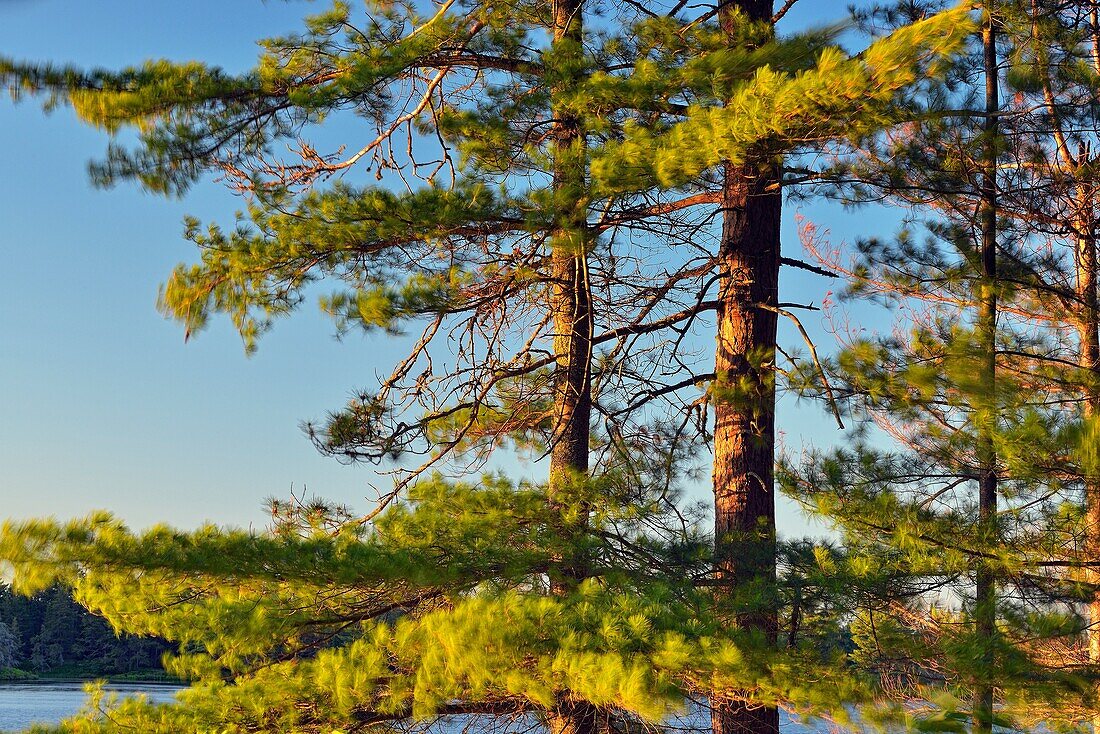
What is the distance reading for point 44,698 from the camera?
37.5 m

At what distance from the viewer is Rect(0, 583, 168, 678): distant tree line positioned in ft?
128

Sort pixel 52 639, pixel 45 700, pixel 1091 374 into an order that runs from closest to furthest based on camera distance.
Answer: pixel 1091 374, pixel 45 700, pixel 52 639

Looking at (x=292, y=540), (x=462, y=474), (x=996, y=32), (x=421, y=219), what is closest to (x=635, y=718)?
(x=462, y=474)

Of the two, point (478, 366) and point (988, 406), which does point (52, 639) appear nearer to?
point (478, 366)

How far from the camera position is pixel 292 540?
15.8 ft

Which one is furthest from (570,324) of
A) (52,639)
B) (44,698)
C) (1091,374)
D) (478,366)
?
(52,639)

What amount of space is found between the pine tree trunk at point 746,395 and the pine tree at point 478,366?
0.70ft

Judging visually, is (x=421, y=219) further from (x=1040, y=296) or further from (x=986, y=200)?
(x=1040, y=296)

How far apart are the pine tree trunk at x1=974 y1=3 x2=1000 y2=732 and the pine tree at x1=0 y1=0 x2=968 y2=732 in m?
1.24

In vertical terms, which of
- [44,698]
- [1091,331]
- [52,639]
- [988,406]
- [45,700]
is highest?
[1091,331]

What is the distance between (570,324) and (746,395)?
1261 millimetres

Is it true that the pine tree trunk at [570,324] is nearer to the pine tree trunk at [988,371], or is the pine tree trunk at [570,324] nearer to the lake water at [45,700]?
the pine tree trunk at [988,371]

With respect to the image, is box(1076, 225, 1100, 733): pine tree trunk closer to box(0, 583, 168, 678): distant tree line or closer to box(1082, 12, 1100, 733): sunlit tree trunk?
box(1082, 12, 1100, 733): sunlit tree trunk

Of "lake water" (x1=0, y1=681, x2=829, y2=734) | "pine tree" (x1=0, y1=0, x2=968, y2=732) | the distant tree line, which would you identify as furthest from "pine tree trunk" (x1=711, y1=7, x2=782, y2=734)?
the distant tree line
